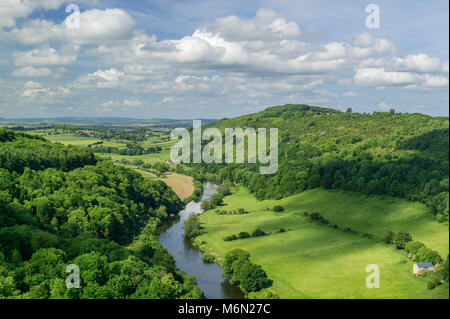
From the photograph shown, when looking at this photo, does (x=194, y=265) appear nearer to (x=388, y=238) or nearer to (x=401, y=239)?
(x=388, y=238)

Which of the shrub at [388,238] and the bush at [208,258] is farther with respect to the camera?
the shrub at [388,238]

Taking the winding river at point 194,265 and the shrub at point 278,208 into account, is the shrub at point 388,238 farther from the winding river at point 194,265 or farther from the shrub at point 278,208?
the shrub at point 278,208

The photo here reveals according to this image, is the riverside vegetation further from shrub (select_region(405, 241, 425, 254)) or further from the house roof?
the house roof

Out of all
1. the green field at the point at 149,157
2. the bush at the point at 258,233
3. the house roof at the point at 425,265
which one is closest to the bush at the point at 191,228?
the bush at the point at 258,233

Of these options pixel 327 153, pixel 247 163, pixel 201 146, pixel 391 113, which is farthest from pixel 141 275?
pixel 201 146

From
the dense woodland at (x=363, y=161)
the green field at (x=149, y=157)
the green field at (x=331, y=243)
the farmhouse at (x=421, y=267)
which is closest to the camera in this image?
the green field at (x=331, y=243)

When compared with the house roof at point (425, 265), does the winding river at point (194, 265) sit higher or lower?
lower

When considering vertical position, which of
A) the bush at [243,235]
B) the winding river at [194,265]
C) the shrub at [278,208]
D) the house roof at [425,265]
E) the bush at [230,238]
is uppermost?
the house roof at [425,265]

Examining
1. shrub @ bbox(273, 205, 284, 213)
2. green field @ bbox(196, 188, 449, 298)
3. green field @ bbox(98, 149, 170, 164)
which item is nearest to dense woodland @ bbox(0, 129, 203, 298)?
green field @ bbox(196, 188, 449, 298)
